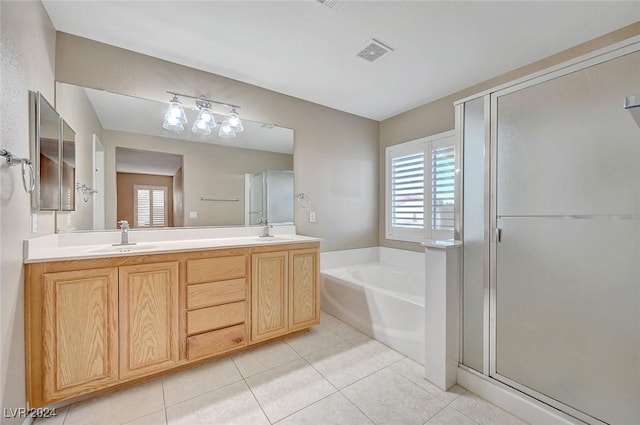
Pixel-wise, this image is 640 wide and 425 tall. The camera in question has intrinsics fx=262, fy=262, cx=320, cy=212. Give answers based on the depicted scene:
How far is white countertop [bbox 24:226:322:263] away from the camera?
4.92ft

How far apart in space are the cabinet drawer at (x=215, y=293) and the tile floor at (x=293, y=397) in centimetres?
50

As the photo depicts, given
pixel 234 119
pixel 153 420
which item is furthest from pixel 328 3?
pixel 153 420

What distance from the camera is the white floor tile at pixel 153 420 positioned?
57.1 inches

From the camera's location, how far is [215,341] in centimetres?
196

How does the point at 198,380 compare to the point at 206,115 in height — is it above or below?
below

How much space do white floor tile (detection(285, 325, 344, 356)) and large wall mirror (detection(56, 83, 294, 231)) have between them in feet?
3.94

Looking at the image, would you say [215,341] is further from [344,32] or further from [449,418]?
[344,32]

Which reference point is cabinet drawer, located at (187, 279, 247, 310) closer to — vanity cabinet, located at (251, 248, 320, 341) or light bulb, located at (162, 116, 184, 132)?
vanity cabinet, located at (251, 248, 320, 341)

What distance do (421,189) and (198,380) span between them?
2.94m

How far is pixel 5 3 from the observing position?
3.92ft

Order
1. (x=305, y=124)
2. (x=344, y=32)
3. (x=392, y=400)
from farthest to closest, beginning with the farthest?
1. (x=305, y=124)
2. (x=344, y=32)
3. (x=392, y=400)

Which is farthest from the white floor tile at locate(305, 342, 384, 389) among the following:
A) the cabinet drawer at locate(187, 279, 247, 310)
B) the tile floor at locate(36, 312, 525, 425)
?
the cabinet drawer at locate(187, 279, 247, 310)

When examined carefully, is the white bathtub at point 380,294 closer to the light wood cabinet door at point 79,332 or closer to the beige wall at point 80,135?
the light wood cabinet door at point 79,332

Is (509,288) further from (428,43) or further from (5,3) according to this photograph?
(5,3)
